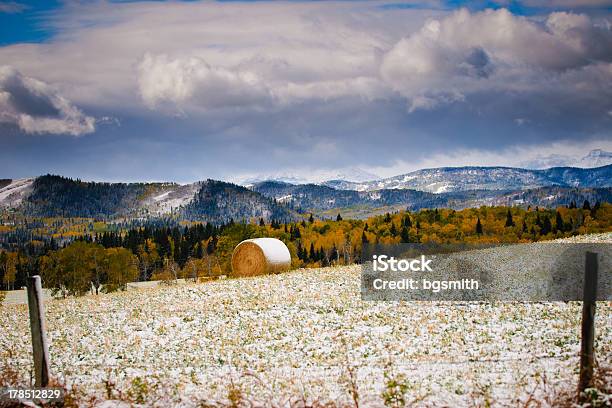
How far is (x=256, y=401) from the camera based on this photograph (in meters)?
10.7

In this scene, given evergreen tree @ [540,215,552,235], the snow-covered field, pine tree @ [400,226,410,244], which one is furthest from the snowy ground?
evergreen tree @ [540,215,552,235]

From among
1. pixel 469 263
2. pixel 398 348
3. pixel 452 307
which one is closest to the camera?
pixel 398 348

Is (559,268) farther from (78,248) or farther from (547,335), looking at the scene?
(78,248)

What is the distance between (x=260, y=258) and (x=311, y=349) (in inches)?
1054

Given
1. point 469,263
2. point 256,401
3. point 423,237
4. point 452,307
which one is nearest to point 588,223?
point 423,237

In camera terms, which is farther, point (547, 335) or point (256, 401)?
point (547, 335)

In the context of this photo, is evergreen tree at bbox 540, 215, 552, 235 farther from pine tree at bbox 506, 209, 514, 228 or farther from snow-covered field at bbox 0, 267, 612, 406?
snow-covered field at bbox 0, 267, 612, 406

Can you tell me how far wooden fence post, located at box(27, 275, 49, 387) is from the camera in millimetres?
11398

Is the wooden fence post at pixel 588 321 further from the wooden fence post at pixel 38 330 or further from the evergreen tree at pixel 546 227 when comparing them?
the evergreen tree at pixel 546 227


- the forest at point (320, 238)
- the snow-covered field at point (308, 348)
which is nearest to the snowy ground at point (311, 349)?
the snow-covered field at point (308, 348)

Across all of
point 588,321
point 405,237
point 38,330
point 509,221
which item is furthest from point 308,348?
point 509,221

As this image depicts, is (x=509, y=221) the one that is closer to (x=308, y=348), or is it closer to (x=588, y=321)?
(x=308, y=348)

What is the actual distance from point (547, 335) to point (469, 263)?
16.2 metres

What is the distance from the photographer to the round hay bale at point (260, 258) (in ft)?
144
